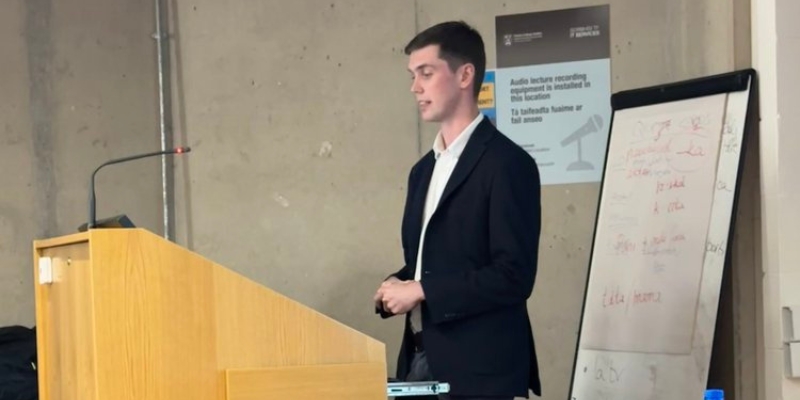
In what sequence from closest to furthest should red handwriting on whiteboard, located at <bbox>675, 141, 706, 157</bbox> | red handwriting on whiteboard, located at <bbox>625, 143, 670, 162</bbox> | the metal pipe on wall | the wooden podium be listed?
the wooden podium < red handwriting on whiteboard, located at <bbox>675, 141, 706, 157</bbox> < red handwriting on whiteboard, located at <bbox>625, 143, 670, 162</bbox> < the metal pipe on wall

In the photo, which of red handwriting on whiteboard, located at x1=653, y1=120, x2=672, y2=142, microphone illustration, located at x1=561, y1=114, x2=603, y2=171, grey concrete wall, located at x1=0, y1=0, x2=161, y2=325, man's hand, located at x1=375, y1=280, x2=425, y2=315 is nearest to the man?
man's hand, located at x1=375, y1=280, x2=425, y2=315

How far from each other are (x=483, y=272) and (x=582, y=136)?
167cm

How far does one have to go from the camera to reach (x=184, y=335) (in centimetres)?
184

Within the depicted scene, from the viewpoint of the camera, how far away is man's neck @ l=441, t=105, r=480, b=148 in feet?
8.68

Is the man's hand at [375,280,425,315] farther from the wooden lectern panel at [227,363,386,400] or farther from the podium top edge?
the podium top edge

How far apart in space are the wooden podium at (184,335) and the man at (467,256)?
430 millimetres

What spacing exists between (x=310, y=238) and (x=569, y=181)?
44.5 inches

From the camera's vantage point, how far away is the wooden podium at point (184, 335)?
1782 mm

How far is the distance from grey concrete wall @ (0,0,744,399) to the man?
1437 mm

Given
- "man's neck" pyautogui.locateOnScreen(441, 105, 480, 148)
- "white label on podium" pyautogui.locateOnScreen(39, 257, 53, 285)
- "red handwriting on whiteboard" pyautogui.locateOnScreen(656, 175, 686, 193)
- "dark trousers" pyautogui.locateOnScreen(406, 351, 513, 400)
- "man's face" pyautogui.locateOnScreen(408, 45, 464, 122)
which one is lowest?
"dark trousers" pyautogui.locateOnScreen(406, 351, 513, 400)

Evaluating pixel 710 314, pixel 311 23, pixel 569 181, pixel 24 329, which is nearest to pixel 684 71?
pixel 569 181

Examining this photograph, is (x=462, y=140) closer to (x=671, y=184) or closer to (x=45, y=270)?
(x=45, y=270)

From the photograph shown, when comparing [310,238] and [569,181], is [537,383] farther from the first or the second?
[310,238]

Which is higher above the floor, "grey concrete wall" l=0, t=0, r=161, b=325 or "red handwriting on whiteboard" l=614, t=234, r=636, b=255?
"grey concrete wall" l=0, t=0, r=161, b=325
